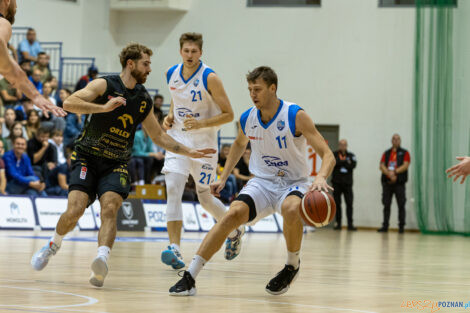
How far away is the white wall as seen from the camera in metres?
20.2

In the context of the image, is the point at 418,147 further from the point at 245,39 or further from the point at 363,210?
the point at 245,39

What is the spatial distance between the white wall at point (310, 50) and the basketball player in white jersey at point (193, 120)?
12897 millimetres

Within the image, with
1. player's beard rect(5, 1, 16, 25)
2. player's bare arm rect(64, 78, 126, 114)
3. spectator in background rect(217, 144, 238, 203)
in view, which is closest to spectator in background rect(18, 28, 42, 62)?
spectator in background rect(217, 144, 238, 203)

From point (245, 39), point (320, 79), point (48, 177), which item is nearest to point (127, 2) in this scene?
point (245, 39)

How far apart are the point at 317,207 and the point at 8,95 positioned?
1252 cm

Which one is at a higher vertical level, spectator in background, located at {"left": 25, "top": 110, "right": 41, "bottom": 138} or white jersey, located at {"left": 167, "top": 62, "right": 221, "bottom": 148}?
white jersey, located at {"left": 167, "top": 62, "right": 221, "bottom": 148}

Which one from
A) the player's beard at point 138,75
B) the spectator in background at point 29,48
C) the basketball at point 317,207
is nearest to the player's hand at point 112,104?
the player's beard at point 138,75

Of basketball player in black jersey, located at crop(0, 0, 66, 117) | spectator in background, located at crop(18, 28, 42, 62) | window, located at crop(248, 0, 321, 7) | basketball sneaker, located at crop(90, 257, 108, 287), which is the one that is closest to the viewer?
basketball player in black jersey, located at crop(0, 0, 66, 117)

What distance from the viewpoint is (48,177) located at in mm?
14477

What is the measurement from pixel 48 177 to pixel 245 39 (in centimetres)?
864

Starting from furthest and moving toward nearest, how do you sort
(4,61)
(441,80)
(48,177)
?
(441,80) < (48,177) < (4,61)

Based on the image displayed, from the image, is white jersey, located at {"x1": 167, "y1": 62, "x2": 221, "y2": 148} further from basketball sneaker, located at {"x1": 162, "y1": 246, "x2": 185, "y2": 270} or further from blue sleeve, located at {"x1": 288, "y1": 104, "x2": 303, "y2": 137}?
blue sleeve, located at {"x1": 288, "y1": 104, "x2": 303, "y2": 137}

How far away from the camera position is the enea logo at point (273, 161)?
591 cm

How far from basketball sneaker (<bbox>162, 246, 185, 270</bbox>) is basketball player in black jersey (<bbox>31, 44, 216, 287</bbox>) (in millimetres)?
1142
